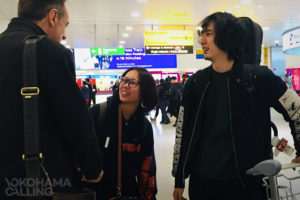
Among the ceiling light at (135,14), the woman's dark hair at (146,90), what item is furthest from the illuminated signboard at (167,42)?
the woman's dark hair at (146,90)

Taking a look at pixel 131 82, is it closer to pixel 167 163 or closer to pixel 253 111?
pixel 253 111

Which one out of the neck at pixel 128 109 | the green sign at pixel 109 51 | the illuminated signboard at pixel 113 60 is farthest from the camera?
the illuminated signboard at pixel 113 60

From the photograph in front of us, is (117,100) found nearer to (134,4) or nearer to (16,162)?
(16,162)

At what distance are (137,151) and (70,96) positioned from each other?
33.3 inches

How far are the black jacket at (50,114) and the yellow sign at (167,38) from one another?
8356mm

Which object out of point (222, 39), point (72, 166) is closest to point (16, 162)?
point (72, 166)

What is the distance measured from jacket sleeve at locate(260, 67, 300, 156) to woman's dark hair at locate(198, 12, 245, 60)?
A: 20cm

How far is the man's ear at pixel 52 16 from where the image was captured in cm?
110

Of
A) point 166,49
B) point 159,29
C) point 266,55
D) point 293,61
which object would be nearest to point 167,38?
point 166,49

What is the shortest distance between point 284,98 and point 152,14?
720 cm

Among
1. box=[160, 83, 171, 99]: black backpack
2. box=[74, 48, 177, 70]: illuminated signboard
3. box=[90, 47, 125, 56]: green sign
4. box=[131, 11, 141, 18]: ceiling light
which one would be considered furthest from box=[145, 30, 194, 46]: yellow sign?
box=[74, 48, 177, 70]: illuminated signboard

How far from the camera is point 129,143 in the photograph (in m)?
1.69

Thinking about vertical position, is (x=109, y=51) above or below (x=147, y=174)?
above

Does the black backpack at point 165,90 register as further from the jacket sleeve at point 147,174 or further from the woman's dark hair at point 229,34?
the woman's dark hair at point 229,34
